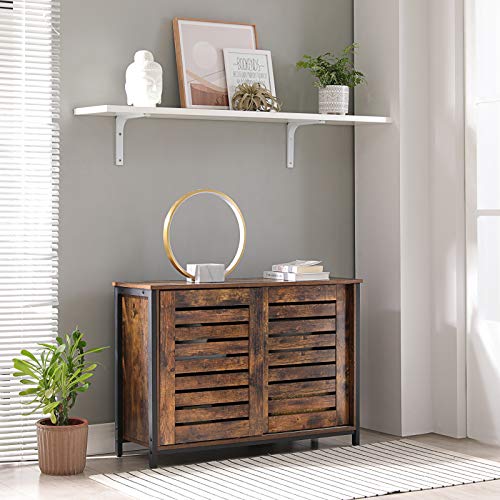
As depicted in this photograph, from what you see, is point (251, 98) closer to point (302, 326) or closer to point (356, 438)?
point (302, 326)

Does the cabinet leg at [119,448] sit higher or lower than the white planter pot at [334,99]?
lower

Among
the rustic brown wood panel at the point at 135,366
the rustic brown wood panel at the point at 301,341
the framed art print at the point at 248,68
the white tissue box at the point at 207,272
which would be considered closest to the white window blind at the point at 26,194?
the rustic brown wood panel at the point at 135,366

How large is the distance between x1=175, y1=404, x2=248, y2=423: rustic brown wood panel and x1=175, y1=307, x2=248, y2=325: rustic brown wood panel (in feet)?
1.11

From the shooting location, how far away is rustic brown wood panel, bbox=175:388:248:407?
382 cm

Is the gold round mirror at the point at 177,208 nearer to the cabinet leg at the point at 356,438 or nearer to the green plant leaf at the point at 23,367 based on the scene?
the green plant leaf at the point at 23,367

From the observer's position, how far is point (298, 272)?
160 inches

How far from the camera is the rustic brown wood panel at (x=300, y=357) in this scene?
4.02m

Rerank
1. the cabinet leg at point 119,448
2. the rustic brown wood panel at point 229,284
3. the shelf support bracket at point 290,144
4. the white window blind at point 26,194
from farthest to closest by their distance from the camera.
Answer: the shelf support bracket at point 290,144, the cabinet leg at point 119,448, the white window blind at point 26,194, the rustic brown wood panel at point 229,284

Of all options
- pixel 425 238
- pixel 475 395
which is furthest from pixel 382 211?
pixel 475 395

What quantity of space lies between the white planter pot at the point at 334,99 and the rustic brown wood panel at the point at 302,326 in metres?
0.92

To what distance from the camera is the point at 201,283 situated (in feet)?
12.8

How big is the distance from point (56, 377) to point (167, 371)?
16.1 inches

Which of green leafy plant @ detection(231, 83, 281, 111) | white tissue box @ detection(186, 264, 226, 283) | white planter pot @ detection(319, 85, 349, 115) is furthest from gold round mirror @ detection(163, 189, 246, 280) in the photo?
white planter pot @ detection(319, 85, 349, 115)

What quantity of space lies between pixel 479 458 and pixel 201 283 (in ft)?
4.27
